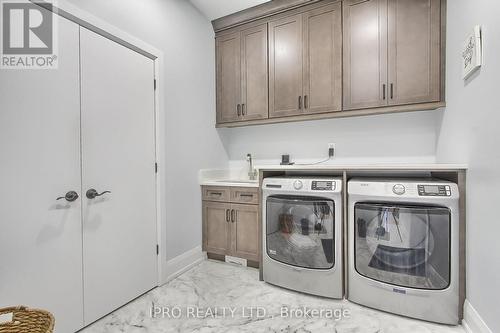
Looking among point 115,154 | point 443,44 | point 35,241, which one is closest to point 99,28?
point 115,154

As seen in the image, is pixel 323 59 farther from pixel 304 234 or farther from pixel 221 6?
pixel 304 234

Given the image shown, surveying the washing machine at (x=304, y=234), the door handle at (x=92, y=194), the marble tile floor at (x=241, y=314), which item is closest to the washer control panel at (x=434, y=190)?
the washing machine at (x=304, y=234)

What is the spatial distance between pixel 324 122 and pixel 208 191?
1.61 metres

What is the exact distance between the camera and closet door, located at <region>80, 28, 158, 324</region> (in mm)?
1710

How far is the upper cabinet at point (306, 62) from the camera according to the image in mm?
2475

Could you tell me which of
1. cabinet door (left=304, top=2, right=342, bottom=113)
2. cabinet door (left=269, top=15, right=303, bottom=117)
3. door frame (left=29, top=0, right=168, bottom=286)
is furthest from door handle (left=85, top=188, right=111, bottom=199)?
cabinet door (left=304, top=2, right=342, bottom=113)

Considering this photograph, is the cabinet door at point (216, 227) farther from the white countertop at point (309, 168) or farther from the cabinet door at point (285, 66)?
the cabinet door at point (285, 66)

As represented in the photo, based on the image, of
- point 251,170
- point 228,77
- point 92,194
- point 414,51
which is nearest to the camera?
point 92,194

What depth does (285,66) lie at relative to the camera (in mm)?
2729

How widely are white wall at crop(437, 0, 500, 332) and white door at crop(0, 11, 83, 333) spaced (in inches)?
98.3

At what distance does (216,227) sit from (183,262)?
0.51 metres

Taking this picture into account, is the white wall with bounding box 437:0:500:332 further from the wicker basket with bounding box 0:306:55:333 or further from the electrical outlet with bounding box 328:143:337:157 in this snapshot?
the wicker basket with bounding box 0:306:55:333

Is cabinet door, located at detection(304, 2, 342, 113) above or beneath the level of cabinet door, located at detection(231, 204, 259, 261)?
above

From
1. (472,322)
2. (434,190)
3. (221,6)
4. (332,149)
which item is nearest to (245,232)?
(332,149)
